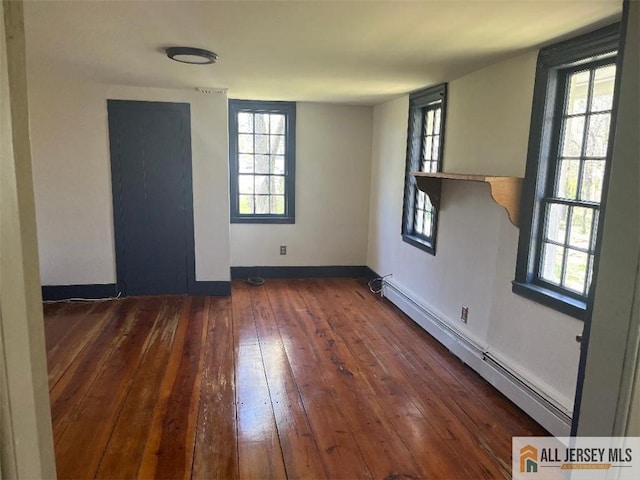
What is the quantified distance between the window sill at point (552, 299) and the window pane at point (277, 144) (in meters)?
3.53

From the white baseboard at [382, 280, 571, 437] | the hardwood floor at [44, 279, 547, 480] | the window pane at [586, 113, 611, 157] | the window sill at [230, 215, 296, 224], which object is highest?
the window pane at [586, 113, 611, 157]

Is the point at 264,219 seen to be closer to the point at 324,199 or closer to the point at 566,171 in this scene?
the point at 324,199

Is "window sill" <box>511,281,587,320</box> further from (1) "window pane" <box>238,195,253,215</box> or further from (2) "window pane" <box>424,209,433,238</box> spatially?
(1) "window pane" <box>238,195,253,215</box>

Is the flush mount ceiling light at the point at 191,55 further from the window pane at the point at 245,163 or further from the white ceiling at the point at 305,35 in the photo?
the window pane at the point at 245,163

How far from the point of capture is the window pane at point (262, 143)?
5.48m

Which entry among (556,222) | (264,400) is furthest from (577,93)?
(264,400)

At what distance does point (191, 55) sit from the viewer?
112 inches

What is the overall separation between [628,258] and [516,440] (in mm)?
1849

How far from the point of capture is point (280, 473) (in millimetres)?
2123

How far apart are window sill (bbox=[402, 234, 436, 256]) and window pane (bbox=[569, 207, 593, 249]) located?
1.52 meters

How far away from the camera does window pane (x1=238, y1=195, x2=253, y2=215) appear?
5.56 meters

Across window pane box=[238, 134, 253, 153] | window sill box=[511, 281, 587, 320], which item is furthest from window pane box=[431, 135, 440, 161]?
window pane box=[238, 134, 253, 153]

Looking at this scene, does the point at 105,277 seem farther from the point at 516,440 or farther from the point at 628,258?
the point at 628,258

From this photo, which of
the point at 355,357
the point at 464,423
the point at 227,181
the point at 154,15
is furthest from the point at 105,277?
the point at 464,423
